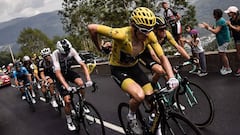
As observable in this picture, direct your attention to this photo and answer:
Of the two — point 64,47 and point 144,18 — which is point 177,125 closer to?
point 144,18

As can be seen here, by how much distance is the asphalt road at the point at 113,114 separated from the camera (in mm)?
6449

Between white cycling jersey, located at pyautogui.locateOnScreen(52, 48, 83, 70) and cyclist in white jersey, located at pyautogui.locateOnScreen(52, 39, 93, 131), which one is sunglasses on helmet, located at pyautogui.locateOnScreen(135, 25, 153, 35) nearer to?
cyclist in white jersey, located at pyautogui.locateOnScreen(52, 39, 93, 131)

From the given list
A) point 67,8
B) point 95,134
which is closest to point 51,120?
point 95,134

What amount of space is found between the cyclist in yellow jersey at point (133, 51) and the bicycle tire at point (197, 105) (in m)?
1.21

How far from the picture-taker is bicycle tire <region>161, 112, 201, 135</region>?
416cm

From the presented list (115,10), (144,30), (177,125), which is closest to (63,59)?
(144,30)

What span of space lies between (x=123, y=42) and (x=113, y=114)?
4.21 meters

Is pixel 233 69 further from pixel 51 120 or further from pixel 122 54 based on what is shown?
pixel 122 54

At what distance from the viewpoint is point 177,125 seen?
4.41m

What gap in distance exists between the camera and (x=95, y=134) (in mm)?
6883

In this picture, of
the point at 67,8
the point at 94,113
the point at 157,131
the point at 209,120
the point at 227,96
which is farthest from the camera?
the point at 67,8

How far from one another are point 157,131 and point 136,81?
1.04m

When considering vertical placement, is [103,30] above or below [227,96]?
above

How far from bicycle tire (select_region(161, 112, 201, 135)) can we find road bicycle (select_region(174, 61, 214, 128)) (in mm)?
1681
